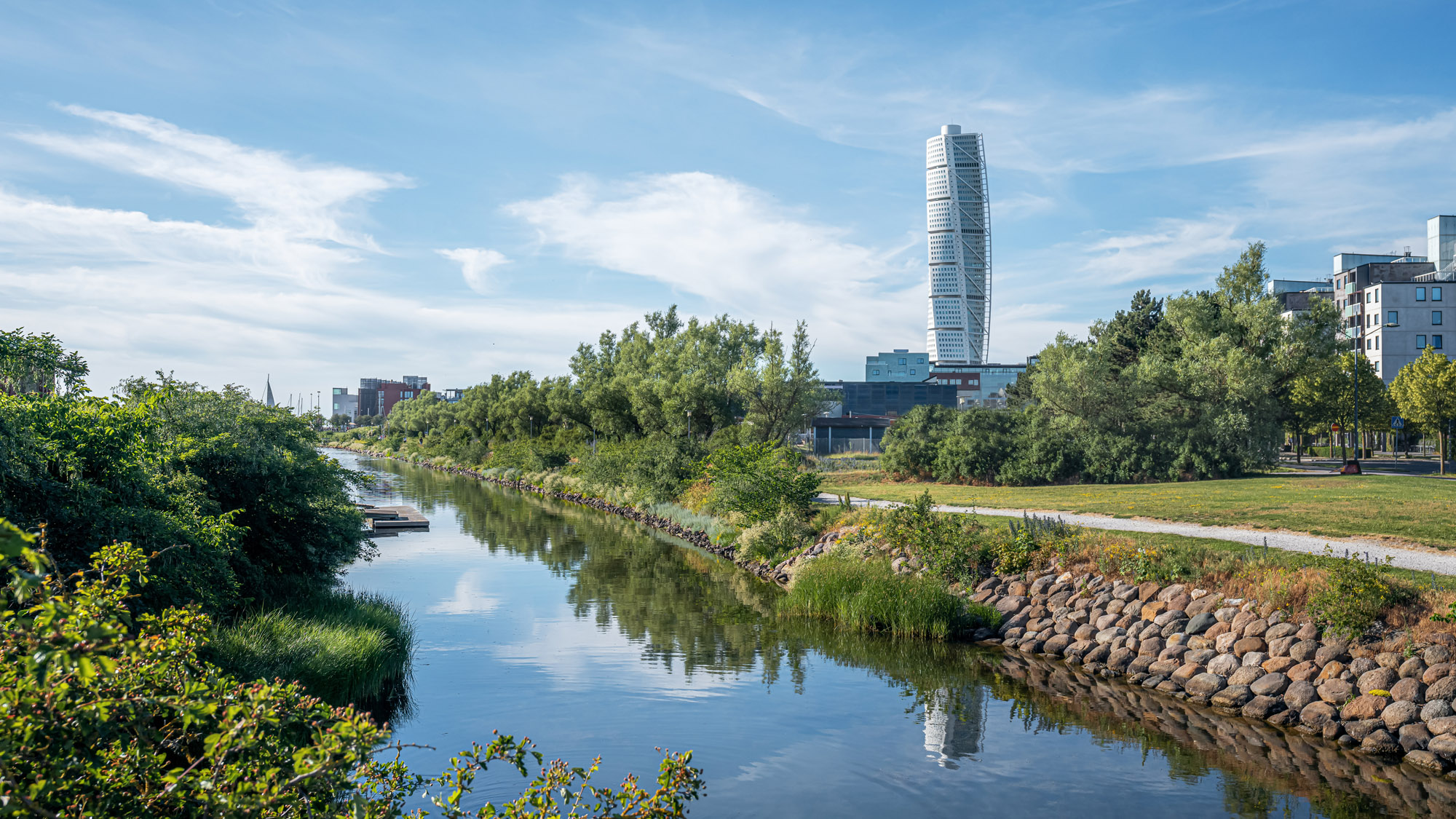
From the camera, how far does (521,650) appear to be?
660 inches

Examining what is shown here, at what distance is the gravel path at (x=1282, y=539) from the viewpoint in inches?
603

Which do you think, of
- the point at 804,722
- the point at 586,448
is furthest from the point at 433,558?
the point at 586,448

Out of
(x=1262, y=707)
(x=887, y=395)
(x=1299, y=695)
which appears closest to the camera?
(x=1299, y=695)

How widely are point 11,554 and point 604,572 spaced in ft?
78.6

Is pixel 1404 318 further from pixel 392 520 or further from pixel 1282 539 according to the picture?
pixel 392 520

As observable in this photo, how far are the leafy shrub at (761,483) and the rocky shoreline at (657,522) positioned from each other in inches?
58.1

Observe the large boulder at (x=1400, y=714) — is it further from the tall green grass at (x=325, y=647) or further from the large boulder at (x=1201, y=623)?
the tall green grass at (x=325, y=647)

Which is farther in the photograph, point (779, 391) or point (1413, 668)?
point (779, 391)

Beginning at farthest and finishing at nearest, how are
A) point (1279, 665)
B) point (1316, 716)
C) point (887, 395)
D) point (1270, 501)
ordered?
point (887, 395), point (1270, 501), point (1279, 665), point (1316, 716)

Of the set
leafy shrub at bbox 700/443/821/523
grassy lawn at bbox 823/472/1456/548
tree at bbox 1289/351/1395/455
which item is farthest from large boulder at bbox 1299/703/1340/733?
tree at bbox 1289/351/1395/455

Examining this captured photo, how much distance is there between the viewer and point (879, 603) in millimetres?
18703

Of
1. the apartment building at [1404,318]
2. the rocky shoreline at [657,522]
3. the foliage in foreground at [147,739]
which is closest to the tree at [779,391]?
the rocky shoreline at [657,522]

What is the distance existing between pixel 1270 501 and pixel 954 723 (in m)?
17.6

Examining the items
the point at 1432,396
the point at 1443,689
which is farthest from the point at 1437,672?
the point at 1432,396
